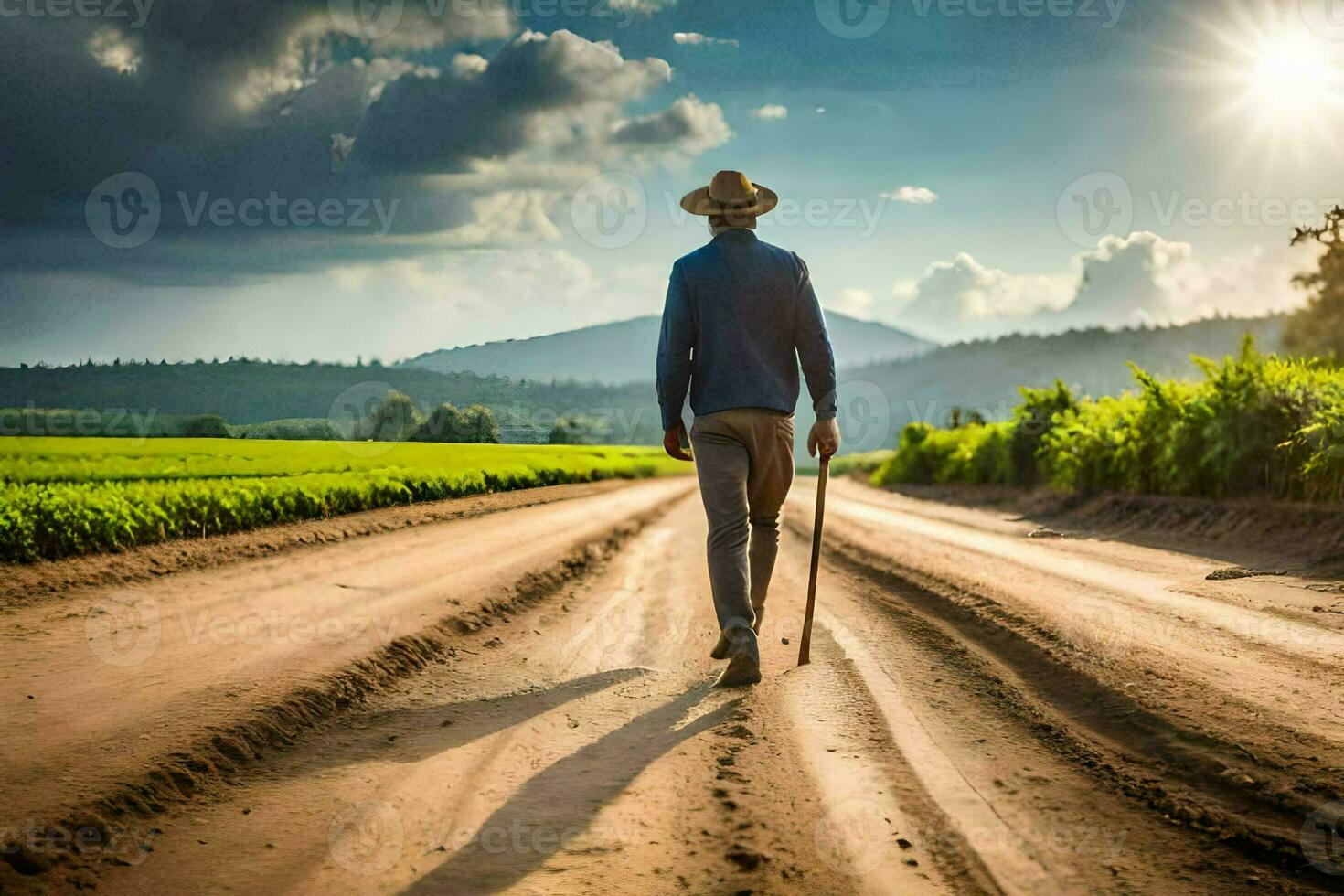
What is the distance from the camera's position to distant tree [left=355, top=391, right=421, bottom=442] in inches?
827

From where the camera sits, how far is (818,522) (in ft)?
18.6

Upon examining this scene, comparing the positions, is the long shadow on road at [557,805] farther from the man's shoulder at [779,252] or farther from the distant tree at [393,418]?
the distant tree at [393,418]

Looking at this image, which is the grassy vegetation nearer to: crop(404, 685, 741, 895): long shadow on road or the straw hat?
the straw hat

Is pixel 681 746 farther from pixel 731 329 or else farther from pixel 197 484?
pixel 197 484

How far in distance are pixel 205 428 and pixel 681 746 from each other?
731 inches

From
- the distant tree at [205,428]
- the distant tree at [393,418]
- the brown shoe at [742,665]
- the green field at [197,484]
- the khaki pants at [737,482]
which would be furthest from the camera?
the distant tree at [393,418]

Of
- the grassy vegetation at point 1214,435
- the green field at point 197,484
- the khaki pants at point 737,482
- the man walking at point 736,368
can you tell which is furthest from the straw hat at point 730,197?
the grassy vegetation at point 1214,435

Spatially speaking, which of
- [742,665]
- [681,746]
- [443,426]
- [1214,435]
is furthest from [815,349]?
[443,426]

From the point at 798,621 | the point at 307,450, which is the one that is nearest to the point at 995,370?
the point at 307,450

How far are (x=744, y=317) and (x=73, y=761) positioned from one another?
3.72 metres

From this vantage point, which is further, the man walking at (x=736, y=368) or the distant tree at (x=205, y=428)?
the distant tree at (x=205, y=428)

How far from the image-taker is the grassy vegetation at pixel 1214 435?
Result: 1063cm

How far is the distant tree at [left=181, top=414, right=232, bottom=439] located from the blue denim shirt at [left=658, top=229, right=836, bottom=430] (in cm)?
1639

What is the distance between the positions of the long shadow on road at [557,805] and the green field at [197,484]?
25.7 feet
